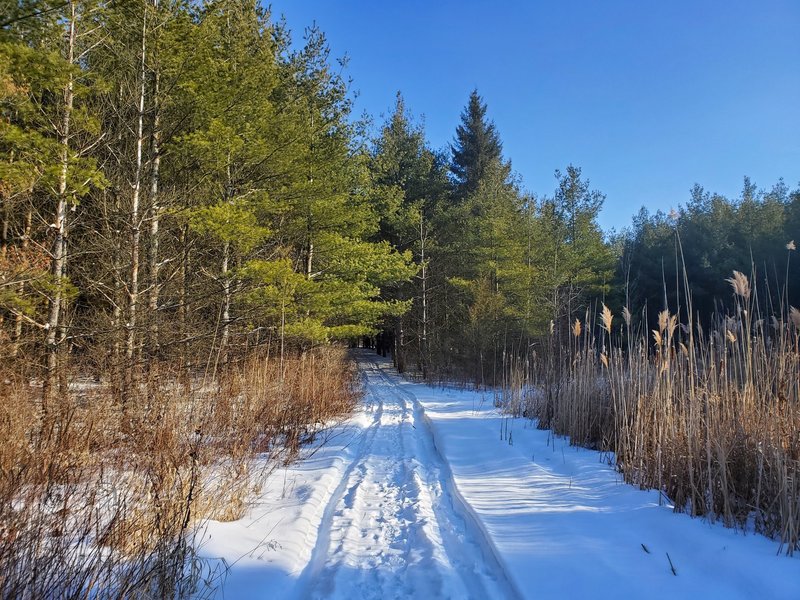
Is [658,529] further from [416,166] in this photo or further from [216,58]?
[416,166]

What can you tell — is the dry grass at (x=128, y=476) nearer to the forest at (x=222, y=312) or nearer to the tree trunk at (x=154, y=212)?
the forest at (x=222, y=312)

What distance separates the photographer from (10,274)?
19.5 feet

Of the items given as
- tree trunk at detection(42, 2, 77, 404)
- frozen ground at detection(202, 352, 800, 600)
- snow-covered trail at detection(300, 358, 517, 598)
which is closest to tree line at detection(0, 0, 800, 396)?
tree trunk at detection(42, 2, 77, 404)

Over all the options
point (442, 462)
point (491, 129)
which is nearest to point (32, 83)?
point (442, 462)

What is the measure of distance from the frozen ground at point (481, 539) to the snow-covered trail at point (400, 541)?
0.04 feet

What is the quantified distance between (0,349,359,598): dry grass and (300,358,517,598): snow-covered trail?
0.80 meters

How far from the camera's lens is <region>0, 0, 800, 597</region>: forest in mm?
3297

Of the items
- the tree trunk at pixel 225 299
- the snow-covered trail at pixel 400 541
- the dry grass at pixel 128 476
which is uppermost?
the tree trunk at pixel 225 299

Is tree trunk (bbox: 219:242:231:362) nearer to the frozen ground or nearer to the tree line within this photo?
the tree line

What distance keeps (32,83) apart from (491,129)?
2931cm

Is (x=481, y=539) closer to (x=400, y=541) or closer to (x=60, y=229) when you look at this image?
(x=400, y=541)

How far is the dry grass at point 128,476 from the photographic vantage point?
7.42ft

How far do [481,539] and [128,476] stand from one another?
2.82 metres

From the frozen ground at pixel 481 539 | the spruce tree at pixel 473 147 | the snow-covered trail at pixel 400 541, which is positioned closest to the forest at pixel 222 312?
the frozen ground at pixel 481 539
